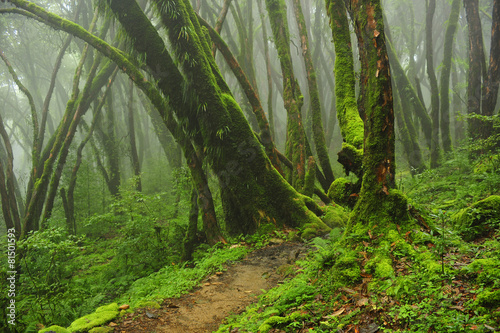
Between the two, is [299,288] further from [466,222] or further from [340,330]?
[466,222]

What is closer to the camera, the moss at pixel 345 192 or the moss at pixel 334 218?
the moss at pixel 345 192

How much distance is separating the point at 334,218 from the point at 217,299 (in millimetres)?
3753

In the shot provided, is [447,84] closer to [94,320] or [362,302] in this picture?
Result: [362,302]

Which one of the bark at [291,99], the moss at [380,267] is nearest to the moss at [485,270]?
the moss at [380,267]

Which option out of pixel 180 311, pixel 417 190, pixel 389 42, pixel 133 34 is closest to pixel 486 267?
pixel 180 311

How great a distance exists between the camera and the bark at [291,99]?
28.2ft

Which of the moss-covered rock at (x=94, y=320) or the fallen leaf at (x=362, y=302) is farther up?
the fallen leaf at (x=362, y=302)

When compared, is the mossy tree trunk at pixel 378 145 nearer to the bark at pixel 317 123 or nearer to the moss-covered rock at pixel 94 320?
the moss-covered rock at pixel 94 320

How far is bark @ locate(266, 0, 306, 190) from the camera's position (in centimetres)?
860

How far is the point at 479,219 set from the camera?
3490mm

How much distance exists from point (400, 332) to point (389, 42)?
12396 mm

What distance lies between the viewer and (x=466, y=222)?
356cm

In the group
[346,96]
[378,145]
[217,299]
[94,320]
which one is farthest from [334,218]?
[94,320]

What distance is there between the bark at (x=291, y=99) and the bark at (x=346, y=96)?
2773 mm
